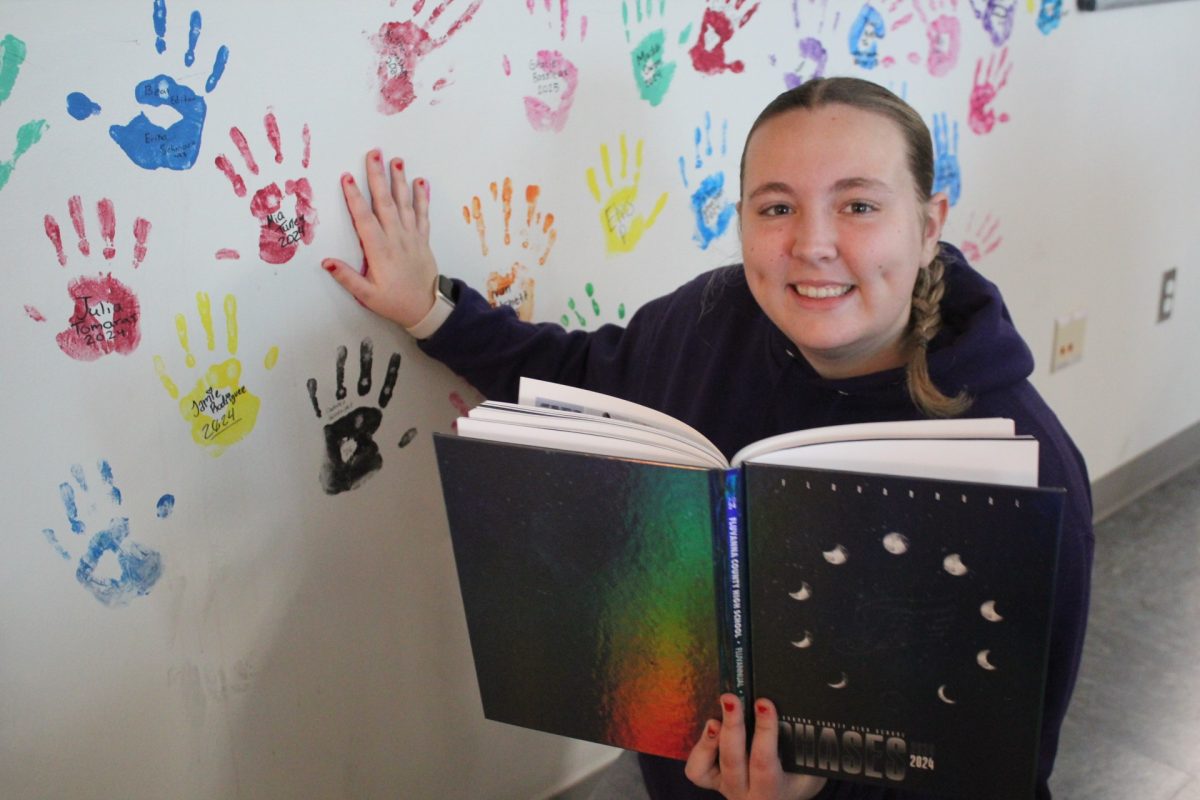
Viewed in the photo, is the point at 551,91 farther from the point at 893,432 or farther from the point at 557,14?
the point at 893,432

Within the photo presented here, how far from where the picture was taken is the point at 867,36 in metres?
1.60

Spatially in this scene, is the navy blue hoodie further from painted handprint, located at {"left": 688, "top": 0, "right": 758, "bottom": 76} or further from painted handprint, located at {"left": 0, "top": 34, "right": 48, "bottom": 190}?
painted handprint, located at {"left": 0, "top": 34, "right": 48, "bottom": 190}

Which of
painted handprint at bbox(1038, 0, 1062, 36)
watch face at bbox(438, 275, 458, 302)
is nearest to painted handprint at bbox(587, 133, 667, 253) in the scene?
watch face at bbox(438, 275, 458, 302)

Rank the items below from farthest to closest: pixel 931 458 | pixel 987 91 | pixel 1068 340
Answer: pixel 1068 340, pixel 987 91, pixel 931 458

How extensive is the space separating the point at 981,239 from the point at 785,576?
48.7 inches

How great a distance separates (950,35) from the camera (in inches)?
67.7

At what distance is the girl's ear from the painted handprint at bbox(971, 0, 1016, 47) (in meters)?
0.80

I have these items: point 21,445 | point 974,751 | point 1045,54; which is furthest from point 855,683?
point 1045,54

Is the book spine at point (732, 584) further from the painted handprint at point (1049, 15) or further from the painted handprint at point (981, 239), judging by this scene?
the painted handprint at point (1049, 15)

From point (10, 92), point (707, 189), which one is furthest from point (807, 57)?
point (10, 92)

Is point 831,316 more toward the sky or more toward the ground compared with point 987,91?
more toward the ground

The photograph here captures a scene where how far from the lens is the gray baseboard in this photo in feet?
8.07

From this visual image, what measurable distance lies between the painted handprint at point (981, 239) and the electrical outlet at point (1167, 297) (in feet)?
2.18

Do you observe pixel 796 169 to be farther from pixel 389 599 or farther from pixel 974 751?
pixel 389 599
